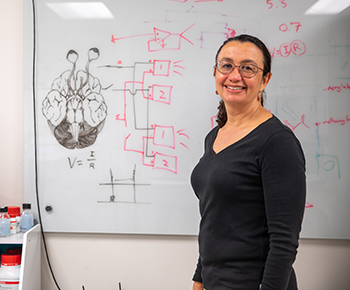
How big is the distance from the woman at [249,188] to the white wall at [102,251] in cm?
72

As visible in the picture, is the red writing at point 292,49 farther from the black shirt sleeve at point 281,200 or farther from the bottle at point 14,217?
the bottle at point 14,217

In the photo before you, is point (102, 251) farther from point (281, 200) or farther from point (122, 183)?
point (281, 200)

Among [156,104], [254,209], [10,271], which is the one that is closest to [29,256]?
[10,271]

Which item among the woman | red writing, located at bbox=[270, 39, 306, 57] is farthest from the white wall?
red writing, located at bbox=[270, 39, 306, 57]

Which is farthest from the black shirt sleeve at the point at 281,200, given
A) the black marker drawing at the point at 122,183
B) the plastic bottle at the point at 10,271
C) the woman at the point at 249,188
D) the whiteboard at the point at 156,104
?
the plastic bottle at the point at 10,271

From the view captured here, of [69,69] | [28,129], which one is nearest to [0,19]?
[69,69]

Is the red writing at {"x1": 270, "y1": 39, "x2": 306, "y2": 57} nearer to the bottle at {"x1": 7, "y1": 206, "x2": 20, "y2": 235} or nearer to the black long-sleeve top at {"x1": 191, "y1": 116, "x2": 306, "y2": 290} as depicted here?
the black long-sleeve top at {"x1": 191, "y1": 116, "x2": 306, "y2": 290}

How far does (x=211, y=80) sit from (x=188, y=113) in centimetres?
21

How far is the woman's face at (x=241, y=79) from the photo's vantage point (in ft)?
2.83

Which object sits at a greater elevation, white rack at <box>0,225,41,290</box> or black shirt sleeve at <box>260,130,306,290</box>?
black shirt sleeve at <box>260,130,306,290</box>

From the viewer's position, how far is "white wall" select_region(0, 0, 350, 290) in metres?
1.55

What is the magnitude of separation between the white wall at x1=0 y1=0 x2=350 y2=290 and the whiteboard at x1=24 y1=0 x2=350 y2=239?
0.25 ft

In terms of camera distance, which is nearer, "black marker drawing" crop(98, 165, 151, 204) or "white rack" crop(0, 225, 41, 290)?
"white rack" crop(0, 225, 41, 290)

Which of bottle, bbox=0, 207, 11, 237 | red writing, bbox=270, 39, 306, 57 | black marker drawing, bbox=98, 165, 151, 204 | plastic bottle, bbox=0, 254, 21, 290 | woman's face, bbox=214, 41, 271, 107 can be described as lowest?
plastic bottle, bbox=0, 254, 21, 290
